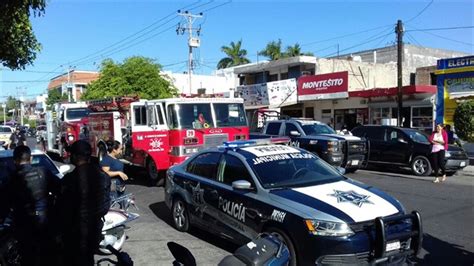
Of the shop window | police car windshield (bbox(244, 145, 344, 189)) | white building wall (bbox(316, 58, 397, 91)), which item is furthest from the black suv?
white building wall (bbox(316, 58, 397, 91))

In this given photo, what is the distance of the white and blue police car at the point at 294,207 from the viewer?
4965 mm

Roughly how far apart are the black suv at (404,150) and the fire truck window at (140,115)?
319 inches

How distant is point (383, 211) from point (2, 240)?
4.47 metres

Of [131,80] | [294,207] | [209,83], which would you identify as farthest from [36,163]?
[209,83]

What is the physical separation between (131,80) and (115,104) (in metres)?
20.5

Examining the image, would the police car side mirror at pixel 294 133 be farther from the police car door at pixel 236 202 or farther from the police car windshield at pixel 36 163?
the police car windshield at pixel 36 163

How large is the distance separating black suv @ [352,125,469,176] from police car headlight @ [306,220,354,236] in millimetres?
11267

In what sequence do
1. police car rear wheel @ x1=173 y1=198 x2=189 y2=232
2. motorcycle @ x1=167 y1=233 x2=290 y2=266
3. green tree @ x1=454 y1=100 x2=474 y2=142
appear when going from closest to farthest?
motorcycle @ x1=167 y1=233 x2=290 y2=266, police car rear wheel @ x1=173 y1=198 x2=189 y2=232, green tree @ x1=454 y1=100 x2=474 y2=142

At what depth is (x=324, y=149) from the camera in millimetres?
14773

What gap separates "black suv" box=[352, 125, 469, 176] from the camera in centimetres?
1503

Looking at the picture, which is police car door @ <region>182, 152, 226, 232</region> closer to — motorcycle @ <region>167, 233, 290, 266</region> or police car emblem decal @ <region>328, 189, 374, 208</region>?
police car emblem decal @ <region>328, 189, 374, 208</region>

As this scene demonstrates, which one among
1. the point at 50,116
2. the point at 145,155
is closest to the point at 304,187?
the point at 145,155

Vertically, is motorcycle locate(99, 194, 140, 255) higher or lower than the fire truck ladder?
lower

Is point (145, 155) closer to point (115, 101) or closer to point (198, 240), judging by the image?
point (115, 101)
